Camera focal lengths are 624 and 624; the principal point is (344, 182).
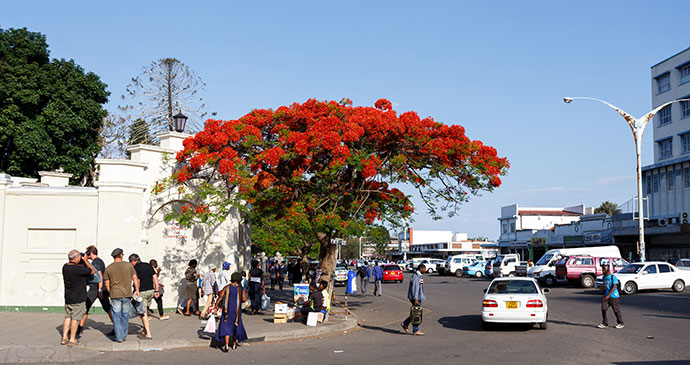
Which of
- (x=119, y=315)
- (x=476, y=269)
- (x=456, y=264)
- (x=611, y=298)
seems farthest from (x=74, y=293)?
(x=456, y=264)

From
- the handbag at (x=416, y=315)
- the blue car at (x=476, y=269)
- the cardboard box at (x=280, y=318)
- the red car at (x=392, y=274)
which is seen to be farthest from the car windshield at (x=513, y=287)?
the blue car at (x=476, y=269)

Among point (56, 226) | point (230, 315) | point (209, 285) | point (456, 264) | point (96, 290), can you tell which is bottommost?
point (456, 264)

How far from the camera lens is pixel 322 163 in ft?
61.7

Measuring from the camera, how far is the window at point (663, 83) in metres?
57.1

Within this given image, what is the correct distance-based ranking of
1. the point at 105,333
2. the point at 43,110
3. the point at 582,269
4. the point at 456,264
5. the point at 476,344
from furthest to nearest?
the point at 456,264
the point at 582,269
the point at 43,110
the point at 105,333
the point at 476,344

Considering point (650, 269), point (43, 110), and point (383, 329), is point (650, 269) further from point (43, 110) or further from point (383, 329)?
point (43, 110)

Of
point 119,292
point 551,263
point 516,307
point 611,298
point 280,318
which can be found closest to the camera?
point 119,292

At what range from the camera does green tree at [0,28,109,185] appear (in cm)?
3044

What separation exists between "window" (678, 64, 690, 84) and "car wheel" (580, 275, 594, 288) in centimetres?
2941

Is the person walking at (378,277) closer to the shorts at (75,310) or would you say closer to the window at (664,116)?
the shorts at (75,310)

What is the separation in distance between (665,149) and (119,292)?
56.7 metres

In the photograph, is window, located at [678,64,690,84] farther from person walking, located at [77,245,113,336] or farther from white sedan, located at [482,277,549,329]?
person walking, located at [77,245,113,336]

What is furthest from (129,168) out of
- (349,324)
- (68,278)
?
(349,324)

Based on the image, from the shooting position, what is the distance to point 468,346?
12.9 metres
